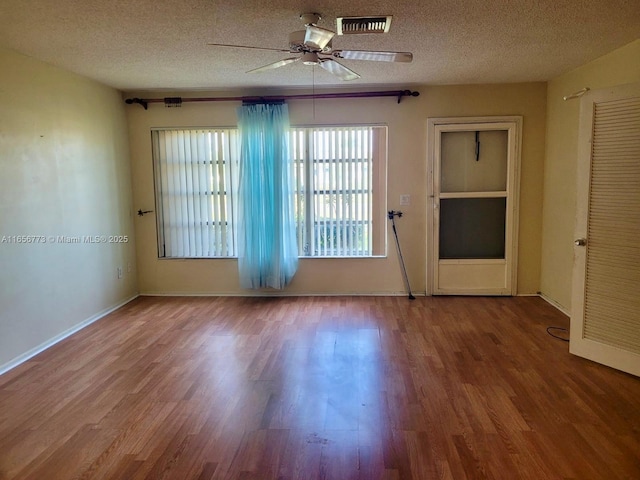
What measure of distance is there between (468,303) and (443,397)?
2273 millimetres

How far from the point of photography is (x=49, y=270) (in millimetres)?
3621

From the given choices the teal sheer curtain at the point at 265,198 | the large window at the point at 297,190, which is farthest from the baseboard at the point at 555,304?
the teal sheer curtain at the point at 265,198

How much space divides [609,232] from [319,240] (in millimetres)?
3013

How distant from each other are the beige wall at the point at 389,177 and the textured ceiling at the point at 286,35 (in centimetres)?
51

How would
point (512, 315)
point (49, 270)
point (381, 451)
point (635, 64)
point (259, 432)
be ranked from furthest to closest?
point (512, 315) → point (49, 270) → point (635, 64) → point (259, 432) → point (381, 451)

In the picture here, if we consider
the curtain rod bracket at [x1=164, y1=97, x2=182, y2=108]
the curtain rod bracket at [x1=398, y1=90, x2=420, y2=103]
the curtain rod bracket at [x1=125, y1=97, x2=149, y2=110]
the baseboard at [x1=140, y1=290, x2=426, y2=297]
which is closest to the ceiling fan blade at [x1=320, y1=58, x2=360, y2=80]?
the curtain rod bracket at [x1=398, y1=90, x2=420, y2=103]

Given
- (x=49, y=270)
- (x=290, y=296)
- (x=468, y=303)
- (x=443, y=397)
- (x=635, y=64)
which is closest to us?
(x=443, y=397)

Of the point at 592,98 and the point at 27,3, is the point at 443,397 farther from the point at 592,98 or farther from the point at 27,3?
the point at 27,3

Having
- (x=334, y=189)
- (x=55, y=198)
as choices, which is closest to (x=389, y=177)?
(x=334, y=189)

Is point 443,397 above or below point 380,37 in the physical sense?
below

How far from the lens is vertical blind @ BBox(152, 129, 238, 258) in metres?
5.00

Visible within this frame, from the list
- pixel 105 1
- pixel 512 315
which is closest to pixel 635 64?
pixel 512 315

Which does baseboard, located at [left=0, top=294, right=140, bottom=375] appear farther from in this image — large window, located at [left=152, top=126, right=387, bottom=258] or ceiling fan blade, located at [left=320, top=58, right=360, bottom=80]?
ceiling fan blade, located at [left=320, top=58, right=360, bottom=80]

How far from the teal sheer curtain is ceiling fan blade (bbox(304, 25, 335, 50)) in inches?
84.4
